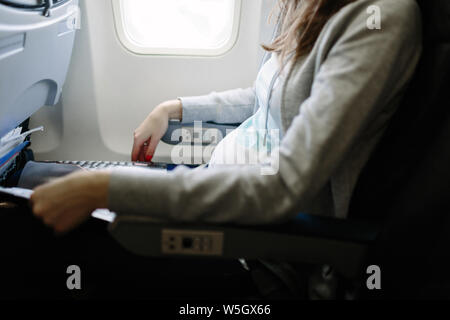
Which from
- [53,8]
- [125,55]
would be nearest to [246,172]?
[53,8]

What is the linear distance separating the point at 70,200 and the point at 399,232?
1.92 ft

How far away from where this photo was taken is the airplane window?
155 cm

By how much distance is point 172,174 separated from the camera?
60 cm

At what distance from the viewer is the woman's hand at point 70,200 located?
0.58 m

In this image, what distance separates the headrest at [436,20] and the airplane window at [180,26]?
99 cm

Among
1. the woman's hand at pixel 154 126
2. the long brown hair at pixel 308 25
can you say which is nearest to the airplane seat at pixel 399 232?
the long brown hair at pixel 308 25

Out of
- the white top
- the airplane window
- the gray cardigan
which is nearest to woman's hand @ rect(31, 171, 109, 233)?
the gray cardigan

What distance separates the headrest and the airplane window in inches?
39.2

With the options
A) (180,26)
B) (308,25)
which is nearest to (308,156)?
(308,25)

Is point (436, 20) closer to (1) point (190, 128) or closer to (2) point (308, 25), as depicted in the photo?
(2) point (308, 25)

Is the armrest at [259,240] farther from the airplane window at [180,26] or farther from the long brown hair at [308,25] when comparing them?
the airplane window at [180,26]

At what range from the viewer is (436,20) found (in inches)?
24.9

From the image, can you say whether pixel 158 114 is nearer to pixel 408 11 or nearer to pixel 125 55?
pixel 125 55
